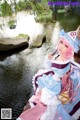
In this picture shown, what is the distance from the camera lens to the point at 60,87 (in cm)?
220

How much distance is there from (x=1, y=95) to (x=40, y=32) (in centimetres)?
473

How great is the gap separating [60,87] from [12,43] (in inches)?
223

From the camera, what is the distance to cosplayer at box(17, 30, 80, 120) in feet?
7.18

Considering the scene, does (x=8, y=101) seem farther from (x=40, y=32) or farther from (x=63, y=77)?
(x=40, y=32)

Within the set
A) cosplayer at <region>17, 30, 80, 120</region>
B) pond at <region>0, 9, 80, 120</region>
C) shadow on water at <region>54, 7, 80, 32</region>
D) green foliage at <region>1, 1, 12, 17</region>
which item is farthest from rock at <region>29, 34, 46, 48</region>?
cosplayer at <region>17, 30, 80, 120</region>

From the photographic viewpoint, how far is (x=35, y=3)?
6.27 metres

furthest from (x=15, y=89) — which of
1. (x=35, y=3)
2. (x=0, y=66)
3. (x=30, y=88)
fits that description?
(x=35, y=3)

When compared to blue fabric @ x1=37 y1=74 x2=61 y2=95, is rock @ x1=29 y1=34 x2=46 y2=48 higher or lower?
lower

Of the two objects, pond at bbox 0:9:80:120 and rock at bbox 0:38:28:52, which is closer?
pond at bbox 0:9:80:120

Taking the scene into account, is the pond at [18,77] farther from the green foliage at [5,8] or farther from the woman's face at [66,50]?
the woman's face at [66,50]

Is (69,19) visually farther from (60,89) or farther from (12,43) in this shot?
(60,89)

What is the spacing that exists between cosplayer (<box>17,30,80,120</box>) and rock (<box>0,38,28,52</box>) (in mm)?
5255

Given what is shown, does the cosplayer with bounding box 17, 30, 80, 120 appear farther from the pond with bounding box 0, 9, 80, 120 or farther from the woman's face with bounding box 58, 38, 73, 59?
the pond with bounding box 0, 9, 80, 120

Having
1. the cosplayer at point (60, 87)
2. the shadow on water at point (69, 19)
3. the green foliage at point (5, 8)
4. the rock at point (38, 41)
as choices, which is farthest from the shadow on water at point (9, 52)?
the cosplayer at point (60, 87)
